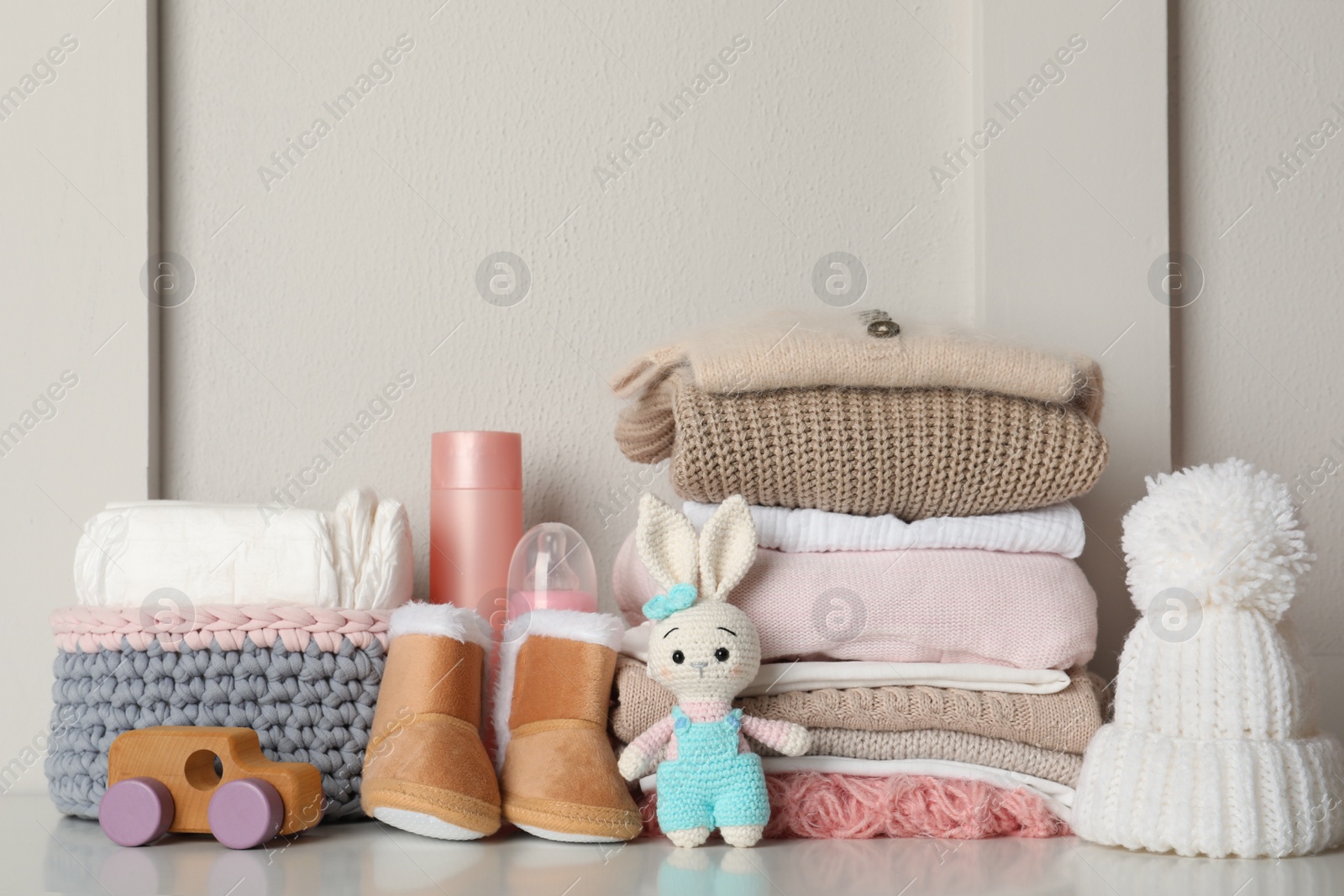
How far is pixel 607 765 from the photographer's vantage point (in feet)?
2.64

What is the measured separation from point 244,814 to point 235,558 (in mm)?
215

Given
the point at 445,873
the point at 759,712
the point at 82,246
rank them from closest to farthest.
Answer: the point at 445,873 → the point at 759,712 → the point at 82,246

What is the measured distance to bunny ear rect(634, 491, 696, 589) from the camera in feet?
2.76

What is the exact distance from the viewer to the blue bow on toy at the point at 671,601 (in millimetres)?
825

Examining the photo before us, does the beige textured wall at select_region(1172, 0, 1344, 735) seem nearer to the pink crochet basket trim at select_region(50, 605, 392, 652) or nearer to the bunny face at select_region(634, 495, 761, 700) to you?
the bunny face at select_region(634, 495, 761, 700)

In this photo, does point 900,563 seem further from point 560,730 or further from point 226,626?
point 226,626

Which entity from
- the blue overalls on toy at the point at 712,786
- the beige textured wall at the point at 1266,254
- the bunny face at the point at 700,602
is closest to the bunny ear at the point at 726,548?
the bunny face at the point at 700,602

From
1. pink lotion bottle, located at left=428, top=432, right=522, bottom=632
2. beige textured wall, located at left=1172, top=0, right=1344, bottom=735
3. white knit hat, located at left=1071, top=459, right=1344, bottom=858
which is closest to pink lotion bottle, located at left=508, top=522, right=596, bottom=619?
pink lotion bottle, located at left=428, top=432, right=522, bottom=632

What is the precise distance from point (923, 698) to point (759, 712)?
0.13 metres

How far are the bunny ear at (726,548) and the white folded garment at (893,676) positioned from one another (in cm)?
8

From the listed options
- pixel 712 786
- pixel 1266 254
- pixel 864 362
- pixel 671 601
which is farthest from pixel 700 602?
pixel 1266 254

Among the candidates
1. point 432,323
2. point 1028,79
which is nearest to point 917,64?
point 1028,79

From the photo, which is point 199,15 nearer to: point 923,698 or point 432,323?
point 432,323

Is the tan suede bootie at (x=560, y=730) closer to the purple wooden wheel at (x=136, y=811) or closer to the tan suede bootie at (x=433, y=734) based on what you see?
the tan suede bootie at (x=433, y=734)
